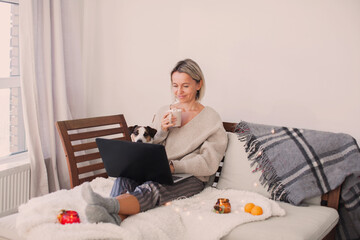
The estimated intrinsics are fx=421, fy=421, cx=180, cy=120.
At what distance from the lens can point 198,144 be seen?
2.51 m

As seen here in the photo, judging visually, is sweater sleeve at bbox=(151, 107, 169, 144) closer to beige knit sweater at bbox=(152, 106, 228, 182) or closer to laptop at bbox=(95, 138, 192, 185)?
beige knit sweater at bbox=(152, 106, 228, 182)

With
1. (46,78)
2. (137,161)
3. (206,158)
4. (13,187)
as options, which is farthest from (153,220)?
(46,78)

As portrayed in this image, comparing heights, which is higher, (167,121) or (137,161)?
(167,121)

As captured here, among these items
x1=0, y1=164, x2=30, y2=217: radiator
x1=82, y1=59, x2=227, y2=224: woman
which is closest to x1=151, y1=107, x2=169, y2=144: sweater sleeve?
x1=82, y1=59, x2=227, y2=224: woman

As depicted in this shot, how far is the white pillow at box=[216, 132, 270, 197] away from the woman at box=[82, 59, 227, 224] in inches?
2.6

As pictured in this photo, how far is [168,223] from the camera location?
1.94 metres

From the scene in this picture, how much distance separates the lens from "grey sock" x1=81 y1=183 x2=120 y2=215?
1.80 meters

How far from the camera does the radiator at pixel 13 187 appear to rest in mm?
2936

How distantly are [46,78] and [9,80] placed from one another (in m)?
0.27

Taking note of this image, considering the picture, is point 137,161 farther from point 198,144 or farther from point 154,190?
point 198,144

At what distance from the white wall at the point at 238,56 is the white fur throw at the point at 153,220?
0.76 m

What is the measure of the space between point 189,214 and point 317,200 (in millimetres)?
724

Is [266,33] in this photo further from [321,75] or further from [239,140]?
[239,140]

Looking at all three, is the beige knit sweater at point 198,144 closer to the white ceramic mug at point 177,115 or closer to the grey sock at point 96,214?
the white ceramic mug at point 177,115
